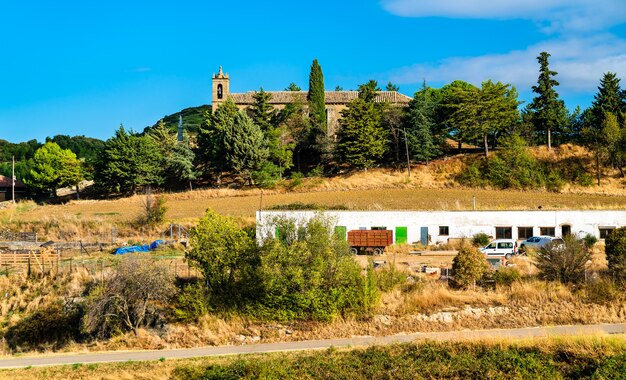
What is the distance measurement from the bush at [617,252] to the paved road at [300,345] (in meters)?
4.65

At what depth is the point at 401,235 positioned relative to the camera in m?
37.3

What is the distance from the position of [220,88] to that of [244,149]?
2061cm

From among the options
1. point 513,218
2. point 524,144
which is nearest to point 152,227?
point 513,218

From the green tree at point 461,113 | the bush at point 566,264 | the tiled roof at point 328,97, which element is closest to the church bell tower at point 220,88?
the tiled roof at point 328,97

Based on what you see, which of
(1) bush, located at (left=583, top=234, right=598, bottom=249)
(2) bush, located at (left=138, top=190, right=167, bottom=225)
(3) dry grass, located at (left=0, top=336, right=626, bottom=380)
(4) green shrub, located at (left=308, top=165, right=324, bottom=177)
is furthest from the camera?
(4) green shrub, located at (left=308, top=165, right=324, bottom=177)

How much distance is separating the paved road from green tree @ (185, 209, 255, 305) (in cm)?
376

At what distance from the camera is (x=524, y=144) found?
6216 centimetres

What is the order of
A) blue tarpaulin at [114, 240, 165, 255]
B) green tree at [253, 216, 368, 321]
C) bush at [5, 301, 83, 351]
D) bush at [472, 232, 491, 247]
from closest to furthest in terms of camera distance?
green tree at [253, 216, 368, 321]
bush at [5, 301, 83, 351]
blue tarpaulin at [114, 240, 165, 255]
bush at [472, 232, 491, 247]

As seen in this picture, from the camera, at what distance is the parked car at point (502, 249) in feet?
104

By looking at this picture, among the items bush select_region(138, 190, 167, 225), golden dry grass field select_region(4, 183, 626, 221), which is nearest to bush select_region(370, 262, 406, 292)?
golden dry grass field select_region(4, 183, 626, 221)

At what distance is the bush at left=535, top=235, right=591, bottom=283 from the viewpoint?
82.8 ft

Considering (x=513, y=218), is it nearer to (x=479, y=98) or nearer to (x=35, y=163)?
(x=479, y=98)

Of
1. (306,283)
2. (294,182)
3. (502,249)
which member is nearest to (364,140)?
(294,182)

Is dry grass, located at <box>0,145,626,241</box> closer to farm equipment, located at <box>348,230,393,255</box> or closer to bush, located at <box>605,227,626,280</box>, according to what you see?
farm equipment, located at <box>348,230,393,255</box>
